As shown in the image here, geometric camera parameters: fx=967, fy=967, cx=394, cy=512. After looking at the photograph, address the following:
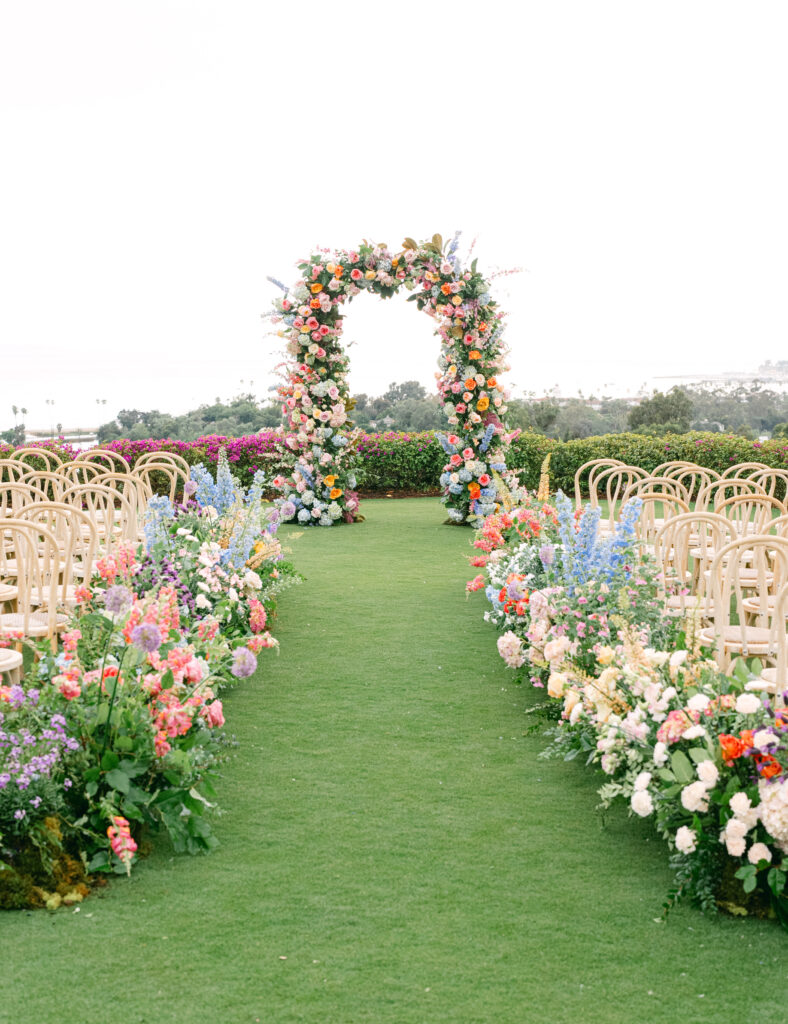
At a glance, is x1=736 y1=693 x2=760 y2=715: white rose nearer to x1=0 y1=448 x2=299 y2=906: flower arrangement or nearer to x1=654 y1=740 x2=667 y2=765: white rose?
x1=654 y1=740 x2=667 y2=765: white rose

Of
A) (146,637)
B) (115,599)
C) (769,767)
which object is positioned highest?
(115,599)

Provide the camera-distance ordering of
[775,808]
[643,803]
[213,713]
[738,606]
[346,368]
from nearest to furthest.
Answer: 1. [775,808]
2. [643,803]
3. [213,713]
4. [738,606]
5. [346,368]

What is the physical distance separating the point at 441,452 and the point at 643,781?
39.0ft

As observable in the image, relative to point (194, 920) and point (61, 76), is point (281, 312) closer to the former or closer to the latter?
point (61, 76)

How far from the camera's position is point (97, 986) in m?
2.33

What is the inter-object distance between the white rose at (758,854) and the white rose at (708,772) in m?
0.19

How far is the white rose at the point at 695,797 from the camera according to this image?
263 cm

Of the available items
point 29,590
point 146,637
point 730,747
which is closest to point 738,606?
point 730,747

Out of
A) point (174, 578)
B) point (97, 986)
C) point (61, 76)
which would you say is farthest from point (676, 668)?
point (61, 76)

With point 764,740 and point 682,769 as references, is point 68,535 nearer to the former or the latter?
point 682,769

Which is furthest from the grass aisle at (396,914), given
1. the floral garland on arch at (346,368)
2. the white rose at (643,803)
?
the floral garland on arch at (346,368)

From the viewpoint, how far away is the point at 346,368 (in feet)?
37.6

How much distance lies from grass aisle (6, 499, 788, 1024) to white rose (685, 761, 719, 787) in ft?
1.28

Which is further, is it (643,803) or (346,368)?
(346,368)
